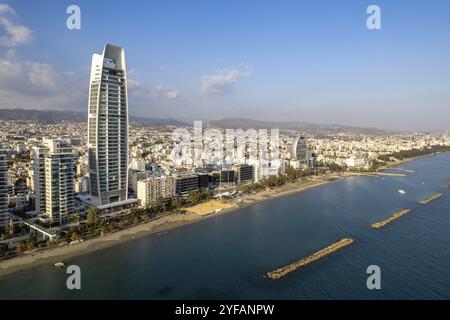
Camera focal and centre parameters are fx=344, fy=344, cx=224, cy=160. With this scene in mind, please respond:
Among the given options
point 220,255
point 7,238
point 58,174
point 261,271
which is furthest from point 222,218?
point 7,238

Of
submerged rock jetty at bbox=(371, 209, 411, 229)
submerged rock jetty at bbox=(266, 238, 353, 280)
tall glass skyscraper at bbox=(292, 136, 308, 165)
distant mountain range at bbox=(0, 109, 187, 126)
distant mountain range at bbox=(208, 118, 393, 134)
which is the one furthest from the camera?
distant mountain range at bbox=(208, 118, 393, 134)

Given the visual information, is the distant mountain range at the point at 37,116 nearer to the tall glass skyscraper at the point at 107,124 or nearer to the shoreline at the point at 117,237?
the tall glass skyscraper at the point at 107,124

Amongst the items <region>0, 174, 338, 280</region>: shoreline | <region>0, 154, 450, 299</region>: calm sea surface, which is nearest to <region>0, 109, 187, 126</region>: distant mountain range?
<region>0, 174, 338, 280</region>: shoreline

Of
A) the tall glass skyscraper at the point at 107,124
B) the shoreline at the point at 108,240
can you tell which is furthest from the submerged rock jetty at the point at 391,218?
the tall glass skyscraper at the point at 107,124

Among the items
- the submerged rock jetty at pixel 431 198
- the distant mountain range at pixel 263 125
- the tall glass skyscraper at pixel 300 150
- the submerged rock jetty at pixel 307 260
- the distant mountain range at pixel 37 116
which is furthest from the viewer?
the distant mountain range at pixel 263 125

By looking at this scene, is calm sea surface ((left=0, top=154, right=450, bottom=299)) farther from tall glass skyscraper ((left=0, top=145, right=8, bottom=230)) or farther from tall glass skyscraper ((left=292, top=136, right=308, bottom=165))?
tall glass skyscraper ((left=292, top=136, right=308, bottom=165))

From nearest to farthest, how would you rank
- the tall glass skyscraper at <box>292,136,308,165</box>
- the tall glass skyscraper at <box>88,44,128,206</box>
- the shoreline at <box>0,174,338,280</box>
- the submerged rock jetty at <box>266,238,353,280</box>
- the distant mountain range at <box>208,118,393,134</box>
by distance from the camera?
1. the submerged rock jetty at <box>266,238,353,280</box>
2. the shoreline at <box>0,174,338,280</box>
3. the tall glass skyscraper at <box>88,44,128,206</box>
4. the tall glass skyscraper at <box>292,136,308,165</box>
5. the distant mountain range at <box>208,118,393,134</box>

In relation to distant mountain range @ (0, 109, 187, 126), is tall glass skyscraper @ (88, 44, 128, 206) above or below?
below
